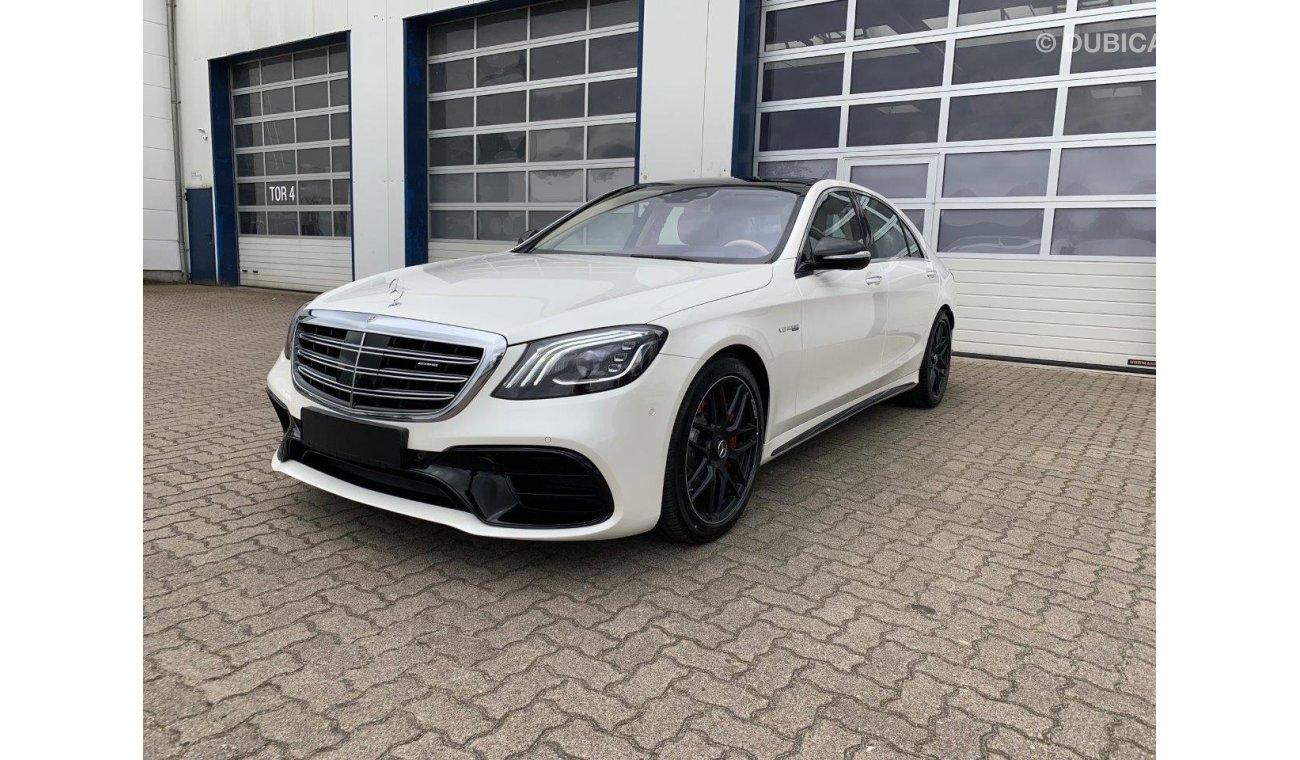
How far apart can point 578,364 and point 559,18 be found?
9651mm

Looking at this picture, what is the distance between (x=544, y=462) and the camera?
2527 mm

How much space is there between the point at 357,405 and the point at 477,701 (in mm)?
1164

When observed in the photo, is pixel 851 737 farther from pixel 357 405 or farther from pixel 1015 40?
pixel 1015 40

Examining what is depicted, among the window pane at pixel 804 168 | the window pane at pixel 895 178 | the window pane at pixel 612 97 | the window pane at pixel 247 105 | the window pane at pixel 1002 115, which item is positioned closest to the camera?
the window pane at pixel 1002 115

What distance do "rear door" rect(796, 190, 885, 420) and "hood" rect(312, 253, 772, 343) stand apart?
15.2 inches

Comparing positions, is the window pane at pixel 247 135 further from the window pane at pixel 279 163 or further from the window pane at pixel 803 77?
the window pane at pixel 803 77

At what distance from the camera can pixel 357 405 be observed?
2748 millimetres

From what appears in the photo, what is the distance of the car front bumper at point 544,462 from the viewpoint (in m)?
2.49

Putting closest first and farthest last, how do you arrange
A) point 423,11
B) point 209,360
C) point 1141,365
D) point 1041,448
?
point 1041,448 < point 209,360 < point 1141,365 < point 423,11

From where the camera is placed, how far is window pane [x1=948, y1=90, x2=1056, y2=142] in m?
8.05

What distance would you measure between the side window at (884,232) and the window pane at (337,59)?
11.2 m

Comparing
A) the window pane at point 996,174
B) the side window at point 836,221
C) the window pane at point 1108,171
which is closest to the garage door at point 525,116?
the window pane at point 996,174

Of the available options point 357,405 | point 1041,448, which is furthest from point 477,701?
point 1041,448

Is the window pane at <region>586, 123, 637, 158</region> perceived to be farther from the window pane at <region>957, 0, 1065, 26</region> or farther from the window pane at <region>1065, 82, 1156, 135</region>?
the window pane at <region>1065, 82, 1156, 135</region>
